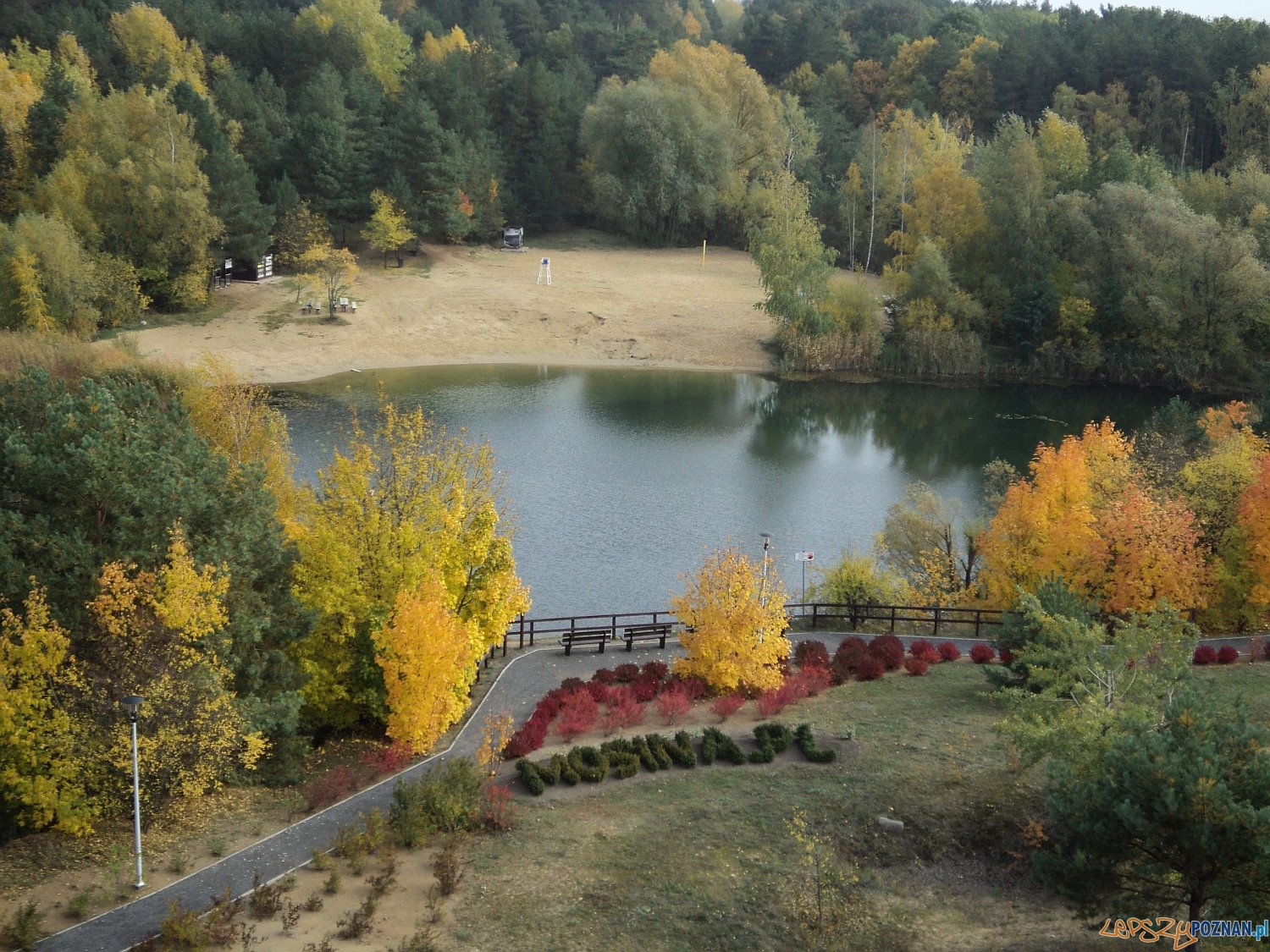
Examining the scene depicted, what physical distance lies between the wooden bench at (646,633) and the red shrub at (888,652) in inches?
205

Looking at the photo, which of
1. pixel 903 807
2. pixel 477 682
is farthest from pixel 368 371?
pixel 903 807

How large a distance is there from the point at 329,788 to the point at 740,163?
3090 inches

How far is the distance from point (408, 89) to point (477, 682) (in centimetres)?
6644

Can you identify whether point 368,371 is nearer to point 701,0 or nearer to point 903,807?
point 903,807

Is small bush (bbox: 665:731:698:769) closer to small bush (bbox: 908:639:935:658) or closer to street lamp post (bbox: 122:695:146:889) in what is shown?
small bush (bbox: 908:639:935:658)

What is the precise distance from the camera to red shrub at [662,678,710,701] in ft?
93.3

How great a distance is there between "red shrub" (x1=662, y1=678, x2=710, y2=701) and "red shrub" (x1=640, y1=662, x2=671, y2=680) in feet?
1.34

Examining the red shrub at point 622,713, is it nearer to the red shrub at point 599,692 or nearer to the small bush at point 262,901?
the red shrub at point 599,692

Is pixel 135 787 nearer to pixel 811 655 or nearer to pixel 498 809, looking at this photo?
pixel 498 809

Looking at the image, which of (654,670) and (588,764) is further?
(654,670)

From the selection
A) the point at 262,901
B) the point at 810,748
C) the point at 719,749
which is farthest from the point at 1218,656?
the point at 262,901

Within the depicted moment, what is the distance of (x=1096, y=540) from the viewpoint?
36.5 m

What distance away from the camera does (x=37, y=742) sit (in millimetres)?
21406

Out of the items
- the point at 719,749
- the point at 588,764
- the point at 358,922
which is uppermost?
the point at 719,749
